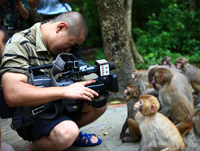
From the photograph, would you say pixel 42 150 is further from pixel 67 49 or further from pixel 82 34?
pixel 82 34

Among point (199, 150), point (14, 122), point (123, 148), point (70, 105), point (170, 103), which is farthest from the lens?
point (170, 103)

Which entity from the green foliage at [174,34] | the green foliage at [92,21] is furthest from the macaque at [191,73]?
the green foliage at [92,21]

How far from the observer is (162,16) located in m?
8.88

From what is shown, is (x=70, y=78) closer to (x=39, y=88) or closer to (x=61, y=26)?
(x=39, y=88)

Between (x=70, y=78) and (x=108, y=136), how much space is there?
3.26 feet

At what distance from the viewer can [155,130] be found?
1979 millimetres

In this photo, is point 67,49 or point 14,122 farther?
point 67,49

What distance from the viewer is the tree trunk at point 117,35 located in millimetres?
3961

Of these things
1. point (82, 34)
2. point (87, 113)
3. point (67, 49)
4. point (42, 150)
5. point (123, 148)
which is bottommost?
point (123, 148)

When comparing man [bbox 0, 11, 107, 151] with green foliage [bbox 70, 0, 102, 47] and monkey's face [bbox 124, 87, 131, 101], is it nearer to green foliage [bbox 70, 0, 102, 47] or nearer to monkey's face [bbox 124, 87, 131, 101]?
monkey's face [bbox 124, 87, 131, 101]

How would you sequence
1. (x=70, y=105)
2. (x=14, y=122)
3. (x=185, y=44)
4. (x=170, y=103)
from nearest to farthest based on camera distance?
1. (x=14, y=122)
2. (x=70, y=105)
3. (x=170, y=103)
4. (x=185, y=44)

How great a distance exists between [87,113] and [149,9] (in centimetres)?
1034

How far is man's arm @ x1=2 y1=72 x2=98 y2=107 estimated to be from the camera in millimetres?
1698

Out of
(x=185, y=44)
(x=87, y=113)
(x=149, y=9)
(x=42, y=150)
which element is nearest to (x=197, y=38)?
(x=185, y=44)
